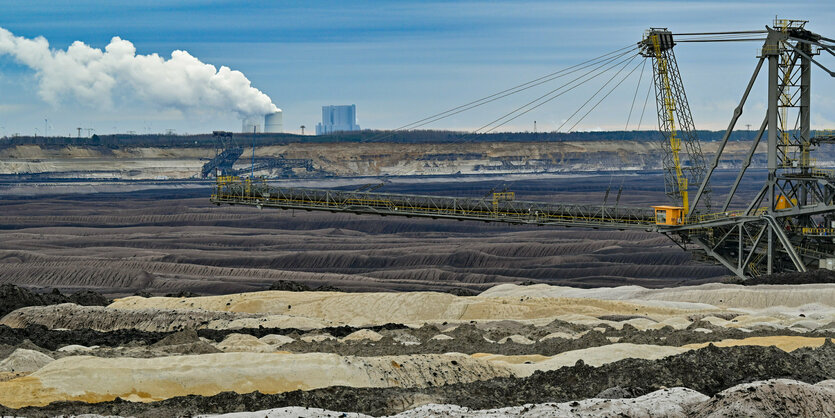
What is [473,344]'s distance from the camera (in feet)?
100

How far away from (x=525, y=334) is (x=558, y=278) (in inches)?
1280

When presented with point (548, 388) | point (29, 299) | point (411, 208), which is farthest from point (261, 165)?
point (548, 388)

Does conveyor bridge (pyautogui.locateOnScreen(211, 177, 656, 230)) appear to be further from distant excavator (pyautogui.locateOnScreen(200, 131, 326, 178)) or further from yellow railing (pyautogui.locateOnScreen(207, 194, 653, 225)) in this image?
distant excavator (pyautogui.locateOnScreen(200, 131, 326, 178))

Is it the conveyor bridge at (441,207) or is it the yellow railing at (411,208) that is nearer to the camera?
the conveyor bridge at (441,207)

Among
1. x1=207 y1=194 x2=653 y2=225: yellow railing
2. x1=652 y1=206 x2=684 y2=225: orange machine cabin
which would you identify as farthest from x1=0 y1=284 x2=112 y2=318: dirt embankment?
x1=652 y1=206 x2=684 y2=225: orange machine cabin

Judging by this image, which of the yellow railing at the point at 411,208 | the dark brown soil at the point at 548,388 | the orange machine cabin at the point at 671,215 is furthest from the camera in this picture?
the yellow railing at the point at 411,208

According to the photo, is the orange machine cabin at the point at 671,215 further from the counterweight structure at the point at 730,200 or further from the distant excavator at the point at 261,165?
the distant excavator at the point at 261,165

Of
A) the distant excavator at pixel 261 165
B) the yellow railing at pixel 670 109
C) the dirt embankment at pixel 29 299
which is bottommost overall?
the dirt embankment at pixel 29 299

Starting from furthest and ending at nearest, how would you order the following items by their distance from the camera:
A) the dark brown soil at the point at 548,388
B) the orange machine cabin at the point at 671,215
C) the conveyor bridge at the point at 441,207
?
the conveyor bridge at the point at 441,207 → the orange machine cabin at the point at 671,215 → the dark brown soil at the point at 548,388

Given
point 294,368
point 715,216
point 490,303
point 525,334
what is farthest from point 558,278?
point 294,368

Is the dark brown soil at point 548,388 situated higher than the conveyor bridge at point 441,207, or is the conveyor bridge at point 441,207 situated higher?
the conveyor bridge at point 441,207

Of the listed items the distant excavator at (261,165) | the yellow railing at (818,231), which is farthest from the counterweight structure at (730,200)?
the distant excavator at (261,165)

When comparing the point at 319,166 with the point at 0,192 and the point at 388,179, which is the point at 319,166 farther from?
the point at 0,192

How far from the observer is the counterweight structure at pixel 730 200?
45750 millimetres
